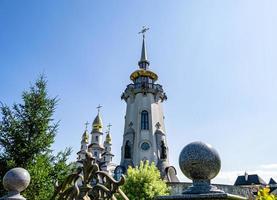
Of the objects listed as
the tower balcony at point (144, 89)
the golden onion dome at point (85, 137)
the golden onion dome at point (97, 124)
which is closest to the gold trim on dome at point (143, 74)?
the tower balcony at point (144, 89)

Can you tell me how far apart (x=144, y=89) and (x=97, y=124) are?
90.5 feet

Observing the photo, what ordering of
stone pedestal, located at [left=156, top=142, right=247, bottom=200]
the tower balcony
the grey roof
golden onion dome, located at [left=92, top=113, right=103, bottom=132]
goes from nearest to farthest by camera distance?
stone pedestal, located at [left=156, top=142, right=247, bottom=200], the tower balcony, golden onion dome, located at [left=92, top=113, right=103, bottom=132], the grey roof

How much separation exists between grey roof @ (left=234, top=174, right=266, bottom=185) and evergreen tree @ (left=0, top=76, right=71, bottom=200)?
63.6 metres

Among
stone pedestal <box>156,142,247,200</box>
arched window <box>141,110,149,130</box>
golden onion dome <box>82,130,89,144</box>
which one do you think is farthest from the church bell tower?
stone pedestal <box>156,142,247,200</box>

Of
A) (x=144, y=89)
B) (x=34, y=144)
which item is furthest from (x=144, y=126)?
(x=34, y=144)

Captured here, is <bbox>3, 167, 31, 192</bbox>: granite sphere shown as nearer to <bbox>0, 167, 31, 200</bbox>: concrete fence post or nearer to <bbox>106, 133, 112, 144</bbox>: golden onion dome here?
<bbox>0, 167, 31, 200</bbox>: concrete fence post

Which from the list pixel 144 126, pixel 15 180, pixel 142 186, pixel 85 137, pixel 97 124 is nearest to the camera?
pixel 15 180

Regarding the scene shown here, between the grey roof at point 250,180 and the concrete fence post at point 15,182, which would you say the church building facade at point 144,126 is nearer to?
the concrete fence post at point 15,182

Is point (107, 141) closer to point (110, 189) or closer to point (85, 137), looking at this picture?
point (85, 137)

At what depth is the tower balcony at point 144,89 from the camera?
44.7 meters

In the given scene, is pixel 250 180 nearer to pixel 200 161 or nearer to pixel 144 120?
pixel 144 120

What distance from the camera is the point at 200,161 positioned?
18.3 feet

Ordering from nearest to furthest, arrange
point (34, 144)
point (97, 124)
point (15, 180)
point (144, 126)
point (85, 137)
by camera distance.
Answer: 1. point (15, 180)
2. point (34, 144)
3. point (144, 126)
4. point (97, 124)
5. point (85, 137)

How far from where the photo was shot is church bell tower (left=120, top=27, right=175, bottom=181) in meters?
40.2
